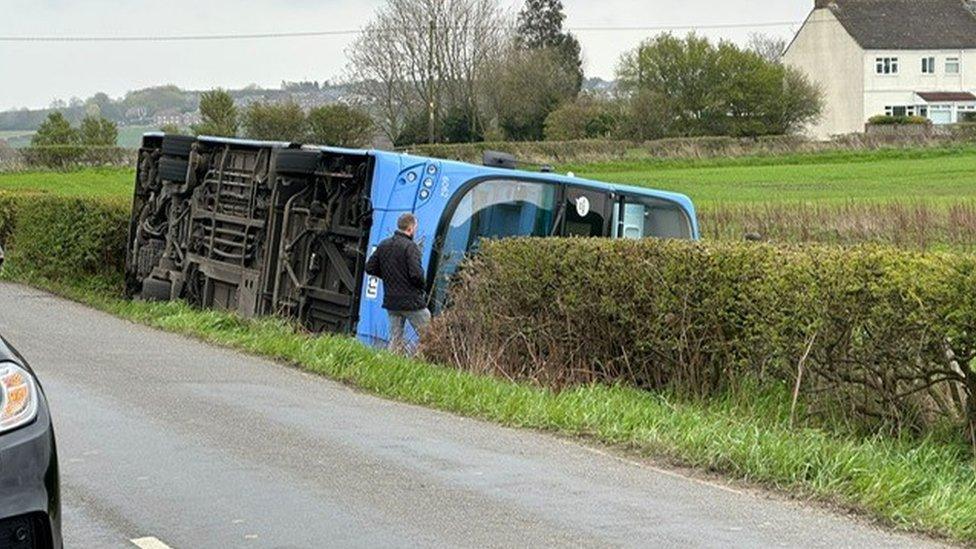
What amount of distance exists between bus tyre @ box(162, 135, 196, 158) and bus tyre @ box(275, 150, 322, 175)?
3.22 metres

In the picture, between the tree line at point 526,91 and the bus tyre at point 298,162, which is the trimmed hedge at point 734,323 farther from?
the tree line at point 526,91

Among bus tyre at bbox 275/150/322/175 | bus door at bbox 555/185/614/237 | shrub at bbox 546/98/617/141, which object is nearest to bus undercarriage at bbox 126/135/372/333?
bus tyre at bbox 275/150/322/175

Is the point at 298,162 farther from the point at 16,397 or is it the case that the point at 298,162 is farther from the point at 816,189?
the point at 816,189

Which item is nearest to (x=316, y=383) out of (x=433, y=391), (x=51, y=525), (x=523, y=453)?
(x=433, y=391)

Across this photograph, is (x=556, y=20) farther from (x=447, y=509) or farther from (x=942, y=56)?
(x=447, y=509)

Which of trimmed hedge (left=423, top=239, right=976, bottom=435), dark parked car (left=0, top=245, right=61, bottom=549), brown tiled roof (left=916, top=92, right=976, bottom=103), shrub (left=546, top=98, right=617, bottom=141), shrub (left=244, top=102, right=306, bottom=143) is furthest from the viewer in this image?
brown tiled roof (left=916, top=92, right=976, bottom=103)

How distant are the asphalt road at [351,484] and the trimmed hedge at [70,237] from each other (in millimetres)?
11713

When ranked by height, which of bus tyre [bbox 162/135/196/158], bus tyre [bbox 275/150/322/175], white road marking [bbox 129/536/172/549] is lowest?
white road marking [bbox 129/536/172/549]

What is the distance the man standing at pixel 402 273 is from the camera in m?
16.4

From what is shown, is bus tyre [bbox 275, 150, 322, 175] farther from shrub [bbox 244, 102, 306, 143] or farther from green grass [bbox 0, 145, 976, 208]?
shrub [bbox 244, 102, 306, 143]

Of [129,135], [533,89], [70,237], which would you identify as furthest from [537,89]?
[70,237]

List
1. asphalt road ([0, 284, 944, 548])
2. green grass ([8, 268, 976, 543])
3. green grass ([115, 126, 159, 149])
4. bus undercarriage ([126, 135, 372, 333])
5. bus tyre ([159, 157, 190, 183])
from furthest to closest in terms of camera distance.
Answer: green grass ([115, 126, 159, 149]), bus tyre ([159, 157, 190, 183]), bus undercarriage ([126, 135, 372, 333]), green grass ([8, 268, 976, 543]), asphalt road ([0, 284, 944, 548])

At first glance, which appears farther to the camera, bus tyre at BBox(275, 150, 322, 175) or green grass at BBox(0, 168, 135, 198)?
green grass at BBox(0, 168, 135, 198)

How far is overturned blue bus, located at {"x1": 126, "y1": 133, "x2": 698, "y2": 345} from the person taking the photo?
57.3 ft
